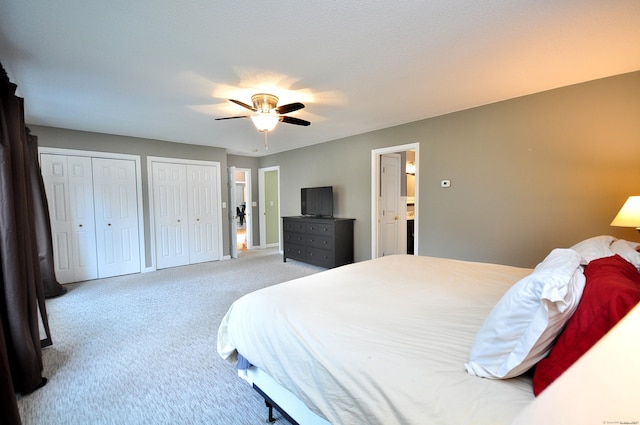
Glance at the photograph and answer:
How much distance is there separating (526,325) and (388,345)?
0.50 m

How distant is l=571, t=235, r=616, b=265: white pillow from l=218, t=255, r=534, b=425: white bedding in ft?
1.46

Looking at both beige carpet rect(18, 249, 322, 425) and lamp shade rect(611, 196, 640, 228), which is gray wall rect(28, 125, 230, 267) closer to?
beige carpet rect(18, 249, 322, 425)

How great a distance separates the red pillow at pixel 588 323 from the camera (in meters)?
0.80

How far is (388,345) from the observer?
1134 millimetres

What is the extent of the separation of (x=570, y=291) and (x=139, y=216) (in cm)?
554

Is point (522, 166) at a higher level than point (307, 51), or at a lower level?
lower

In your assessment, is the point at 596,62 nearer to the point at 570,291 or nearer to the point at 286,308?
the point at 570,291

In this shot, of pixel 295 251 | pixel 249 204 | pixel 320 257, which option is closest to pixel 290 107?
pixel 320 257

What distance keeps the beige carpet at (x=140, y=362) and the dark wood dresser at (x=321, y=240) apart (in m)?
1.20

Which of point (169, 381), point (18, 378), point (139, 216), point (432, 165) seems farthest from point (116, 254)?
point (432, 165)

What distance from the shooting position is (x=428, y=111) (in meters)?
3.40

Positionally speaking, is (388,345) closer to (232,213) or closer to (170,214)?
(170,214)

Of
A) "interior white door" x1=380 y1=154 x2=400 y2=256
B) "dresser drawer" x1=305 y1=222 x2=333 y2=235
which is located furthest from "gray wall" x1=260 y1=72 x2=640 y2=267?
"dresser drawer" x1=305 y1=222 x2=333 y2=235

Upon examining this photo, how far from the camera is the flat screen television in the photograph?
4.99m
